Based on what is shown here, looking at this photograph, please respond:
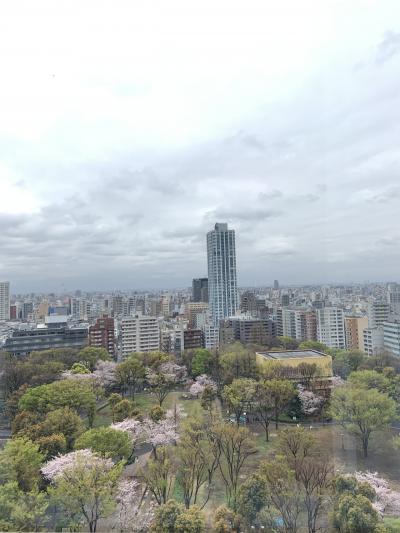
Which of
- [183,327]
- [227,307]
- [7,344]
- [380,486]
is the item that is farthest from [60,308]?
[380,486]

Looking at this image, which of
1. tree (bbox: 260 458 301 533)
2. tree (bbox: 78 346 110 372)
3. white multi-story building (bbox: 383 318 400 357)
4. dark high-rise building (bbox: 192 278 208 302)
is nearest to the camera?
tree (bbox: 260 458 301 533)

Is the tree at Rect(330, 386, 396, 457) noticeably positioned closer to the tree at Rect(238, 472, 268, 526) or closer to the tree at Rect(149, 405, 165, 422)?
the tree at Rect(238, 472, 268, 526)

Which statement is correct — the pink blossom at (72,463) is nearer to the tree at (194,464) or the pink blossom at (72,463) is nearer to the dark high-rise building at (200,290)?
the tree at (194,464)

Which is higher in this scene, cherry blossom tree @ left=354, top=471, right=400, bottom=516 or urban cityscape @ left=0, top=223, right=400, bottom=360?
urban cityscape @ left=0, top=223, right=400, bottom=360

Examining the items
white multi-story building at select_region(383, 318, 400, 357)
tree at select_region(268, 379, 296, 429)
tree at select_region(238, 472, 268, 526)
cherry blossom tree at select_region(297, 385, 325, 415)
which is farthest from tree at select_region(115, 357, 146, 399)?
white multi-story building at select_region(383, 318, 400, 357)

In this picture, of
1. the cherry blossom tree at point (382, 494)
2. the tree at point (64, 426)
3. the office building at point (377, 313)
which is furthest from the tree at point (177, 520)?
the office building at point (377, 313)

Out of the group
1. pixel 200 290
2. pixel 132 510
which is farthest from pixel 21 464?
pixel 200 290

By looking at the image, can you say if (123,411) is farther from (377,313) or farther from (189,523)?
(377,313)

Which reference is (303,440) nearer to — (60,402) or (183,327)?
(60,402)
